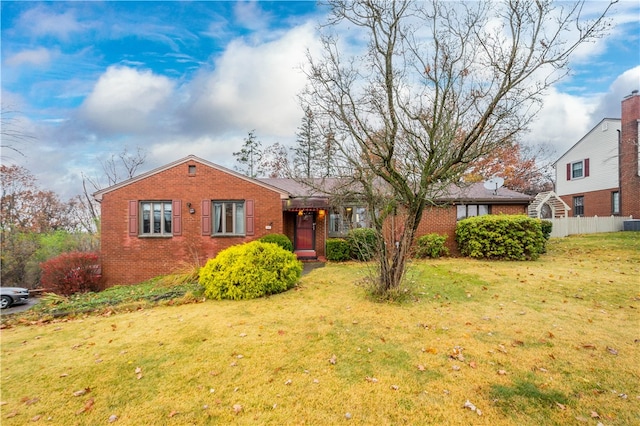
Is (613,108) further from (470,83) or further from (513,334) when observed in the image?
(513,334)

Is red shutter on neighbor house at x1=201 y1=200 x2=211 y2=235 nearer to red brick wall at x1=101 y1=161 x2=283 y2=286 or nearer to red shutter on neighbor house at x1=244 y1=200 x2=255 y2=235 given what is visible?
red brick wall at x1=101 y1=161 x2=283 y2=286

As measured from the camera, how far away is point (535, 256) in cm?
1151

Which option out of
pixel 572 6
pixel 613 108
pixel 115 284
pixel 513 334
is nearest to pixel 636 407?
pixel 513 334

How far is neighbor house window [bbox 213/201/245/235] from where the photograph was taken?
12906mm

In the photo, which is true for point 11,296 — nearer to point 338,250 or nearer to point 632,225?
point 338,250

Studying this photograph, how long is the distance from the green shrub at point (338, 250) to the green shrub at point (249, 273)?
5110 mm

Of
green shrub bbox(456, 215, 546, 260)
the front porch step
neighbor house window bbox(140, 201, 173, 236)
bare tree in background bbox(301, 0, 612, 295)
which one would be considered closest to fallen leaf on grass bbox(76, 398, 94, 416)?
bare tree in background bbox(301, 0, 612, 295)

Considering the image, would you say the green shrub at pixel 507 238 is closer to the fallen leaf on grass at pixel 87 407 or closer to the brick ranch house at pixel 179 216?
the brick ranch house at pixel 179 216

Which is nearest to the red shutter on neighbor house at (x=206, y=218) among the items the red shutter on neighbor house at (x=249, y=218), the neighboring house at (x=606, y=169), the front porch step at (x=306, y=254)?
the red shutter on neighbor house at (x=249, y=218)

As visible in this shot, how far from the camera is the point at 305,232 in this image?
1453cm

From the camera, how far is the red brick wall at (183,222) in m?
12.5

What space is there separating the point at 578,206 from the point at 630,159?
509cm

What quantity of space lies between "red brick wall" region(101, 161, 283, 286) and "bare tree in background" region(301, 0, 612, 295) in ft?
21.9

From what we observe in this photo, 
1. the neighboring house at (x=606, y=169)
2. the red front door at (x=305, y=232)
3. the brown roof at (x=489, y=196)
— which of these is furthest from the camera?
the neighboring house at (x=606, y=169)
